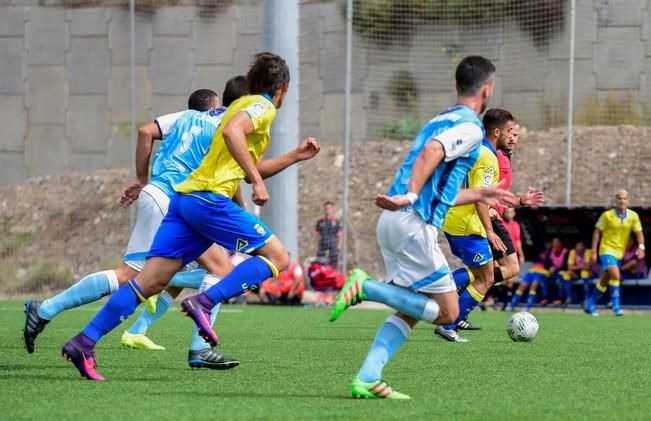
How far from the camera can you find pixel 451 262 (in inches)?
854

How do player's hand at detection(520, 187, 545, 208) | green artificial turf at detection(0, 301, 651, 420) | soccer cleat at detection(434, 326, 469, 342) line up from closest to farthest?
1. green artificial turf at detection(0, 301, 651, 420)
2. player's hand at detection(520, 187, 545, 208)
3. soccer cleat at detection(434, 326, 469, 342)

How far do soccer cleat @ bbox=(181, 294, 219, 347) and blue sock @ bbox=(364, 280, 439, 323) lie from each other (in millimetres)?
1067

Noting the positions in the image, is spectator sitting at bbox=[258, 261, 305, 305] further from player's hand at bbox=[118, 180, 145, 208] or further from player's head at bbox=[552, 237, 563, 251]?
player's hand at bbox=[118, 180, 145, 208]

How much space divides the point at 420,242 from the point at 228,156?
5.15ft

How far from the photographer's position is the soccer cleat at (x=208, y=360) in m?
→ 7.60

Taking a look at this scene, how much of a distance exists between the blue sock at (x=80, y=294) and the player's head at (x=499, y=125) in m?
4.20

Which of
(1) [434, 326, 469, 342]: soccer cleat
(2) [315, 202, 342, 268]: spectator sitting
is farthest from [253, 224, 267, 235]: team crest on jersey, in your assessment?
(2) [315, 202, 342, 268]: spectator sitting

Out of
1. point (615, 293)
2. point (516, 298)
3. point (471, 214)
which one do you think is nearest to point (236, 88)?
point (471, 214)

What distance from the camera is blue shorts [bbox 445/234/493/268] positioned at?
10.6 m

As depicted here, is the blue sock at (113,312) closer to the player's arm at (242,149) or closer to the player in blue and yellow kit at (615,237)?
the player's arm at (242,149)

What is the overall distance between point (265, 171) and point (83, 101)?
18.5m

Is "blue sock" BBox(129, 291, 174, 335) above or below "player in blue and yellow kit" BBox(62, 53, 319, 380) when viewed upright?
below

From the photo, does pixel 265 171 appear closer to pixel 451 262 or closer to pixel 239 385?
pixel 239 385

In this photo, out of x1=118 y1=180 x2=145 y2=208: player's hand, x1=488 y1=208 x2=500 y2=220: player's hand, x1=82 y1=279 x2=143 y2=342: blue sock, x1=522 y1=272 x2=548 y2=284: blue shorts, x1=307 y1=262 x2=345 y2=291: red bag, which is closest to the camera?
x1=82 y1=279 x2=143 y2=342: blue sock
